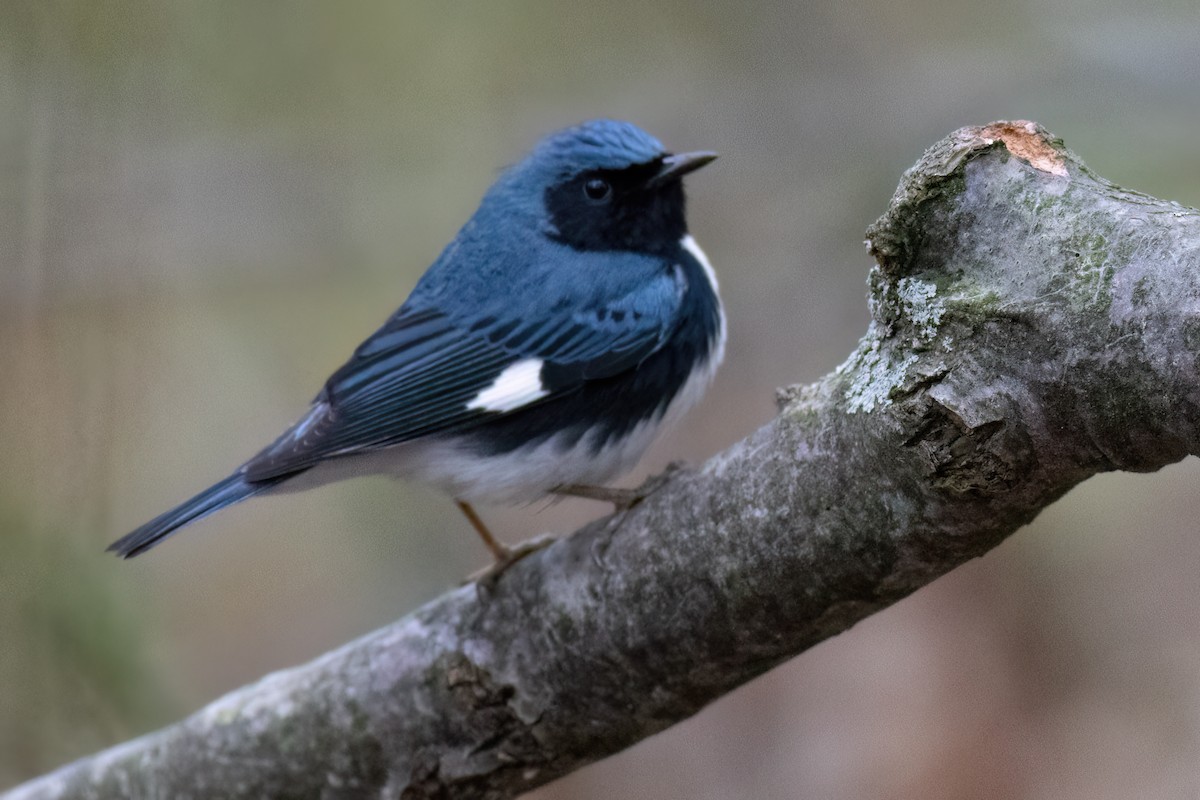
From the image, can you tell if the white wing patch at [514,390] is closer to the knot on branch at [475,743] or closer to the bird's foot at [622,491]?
the bird's foot at [622,491]


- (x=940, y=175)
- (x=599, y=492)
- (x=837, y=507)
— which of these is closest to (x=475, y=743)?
(x=599, y=492)

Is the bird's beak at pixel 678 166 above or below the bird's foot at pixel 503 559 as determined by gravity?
above

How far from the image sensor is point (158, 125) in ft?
17.1

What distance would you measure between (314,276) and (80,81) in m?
1.23

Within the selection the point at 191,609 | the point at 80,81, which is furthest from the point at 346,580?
the point at 80,81

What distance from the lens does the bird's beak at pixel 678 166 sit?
3361 millimetres

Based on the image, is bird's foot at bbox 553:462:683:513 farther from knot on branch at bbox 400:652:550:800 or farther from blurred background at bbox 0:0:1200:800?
blurred background at bbox 0:0:1200:800

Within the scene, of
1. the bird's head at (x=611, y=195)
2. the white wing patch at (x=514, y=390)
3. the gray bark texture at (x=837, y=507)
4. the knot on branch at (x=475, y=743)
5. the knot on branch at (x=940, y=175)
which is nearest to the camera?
the gray bark texture at (x=837, y=507)

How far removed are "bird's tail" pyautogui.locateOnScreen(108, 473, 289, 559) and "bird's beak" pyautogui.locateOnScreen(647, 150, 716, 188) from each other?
1.37 metres

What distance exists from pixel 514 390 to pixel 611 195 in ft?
2.52

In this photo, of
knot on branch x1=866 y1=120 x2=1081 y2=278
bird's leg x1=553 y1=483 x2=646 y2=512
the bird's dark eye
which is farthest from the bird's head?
knot on branch x1=866 y1=120 x2=1081 y2=278

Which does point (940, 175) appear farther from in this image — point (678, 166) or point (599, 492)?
point (678, 166)

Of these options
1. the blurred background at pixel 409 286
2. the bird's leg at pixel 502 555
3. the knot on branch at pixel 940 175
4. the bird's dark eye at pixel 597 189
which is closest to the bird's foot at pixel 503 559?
the bird's leg at pixel 502 555

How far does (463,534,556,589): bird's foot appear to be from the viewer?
8.86 ft
